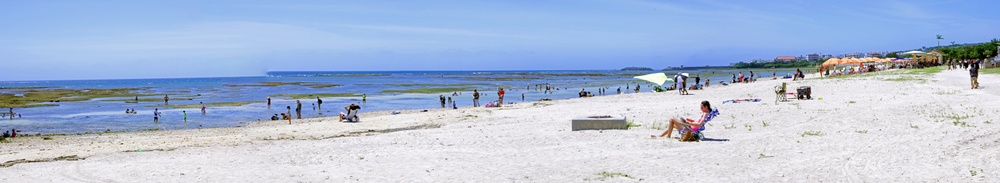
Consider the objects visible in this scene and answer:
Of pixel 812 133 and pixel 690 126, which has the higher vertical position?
pixel 690 126

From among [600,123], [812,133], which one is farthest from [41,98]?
[812,133]

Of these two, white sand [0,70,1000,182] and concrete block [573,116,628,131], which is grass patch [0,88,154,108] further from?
concrete block [573,116,628,131]

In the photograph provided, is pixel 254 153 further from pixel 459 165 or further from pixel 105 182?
pixel 459 165

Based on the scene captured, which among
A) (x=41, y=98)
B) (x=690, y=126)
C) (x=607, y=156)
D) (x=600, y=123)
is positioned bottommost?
(x=41, y=98)

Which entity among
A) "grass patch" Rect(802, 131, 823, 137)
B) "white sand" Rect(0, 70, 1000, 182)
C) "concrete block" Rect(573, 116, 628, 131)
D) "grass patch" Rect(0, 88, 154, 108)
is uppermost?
"concrete block" Rect(573, 116, 628, 131)

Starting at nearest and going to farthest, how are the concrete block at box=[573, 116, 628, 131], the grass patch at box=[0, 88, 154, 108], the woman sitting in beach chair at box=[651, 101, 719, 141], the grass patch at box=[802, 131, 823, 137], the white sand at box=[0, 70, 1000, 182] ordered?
1. the white sand at box=[0, 70, 1000, 182]
2. the woman sitting in beach chair at box=[651, 101, 719, 141]
3. the grass patch at box=[802, 131, 823, 137]
4. the concrete block at box=[573, 116, 628, 131]
5. the grass patch at box=[0, 88, 154, 108]

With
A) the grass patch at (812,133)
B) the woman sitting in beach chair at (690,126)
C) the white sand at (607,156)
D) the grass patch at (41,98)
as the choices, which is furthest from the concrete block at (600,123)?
the grass patch at (41,98)

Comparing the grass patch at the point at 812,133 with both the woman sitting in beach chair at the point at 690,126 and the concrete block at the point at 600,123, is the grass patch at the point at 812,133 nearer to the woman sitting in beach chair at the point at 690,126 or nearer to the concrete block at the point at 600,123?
the woman sitting in beach chair at the point at 690,126

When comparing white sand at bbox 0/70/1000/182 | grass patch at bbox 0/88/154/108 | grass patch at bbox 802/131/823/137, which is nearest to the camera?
white sand at bbox 0/70/1000/182

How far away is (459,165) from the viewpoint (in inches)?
458

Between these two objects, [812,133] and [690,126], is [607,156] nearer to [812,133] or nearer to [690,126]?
[690,126]

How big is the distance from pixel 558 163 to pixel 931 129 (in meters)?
7.81

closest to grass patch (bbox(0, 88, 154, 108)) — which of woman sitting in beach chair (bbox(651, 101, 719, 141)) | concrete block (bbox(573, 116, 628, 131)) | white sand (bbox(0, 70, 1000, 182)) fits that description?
white sand (bbox(0, 70, 1000, 182))

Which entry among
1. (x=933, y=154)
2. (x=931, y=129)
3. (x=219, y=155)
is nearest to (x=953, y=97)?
(x=931, y=129)
